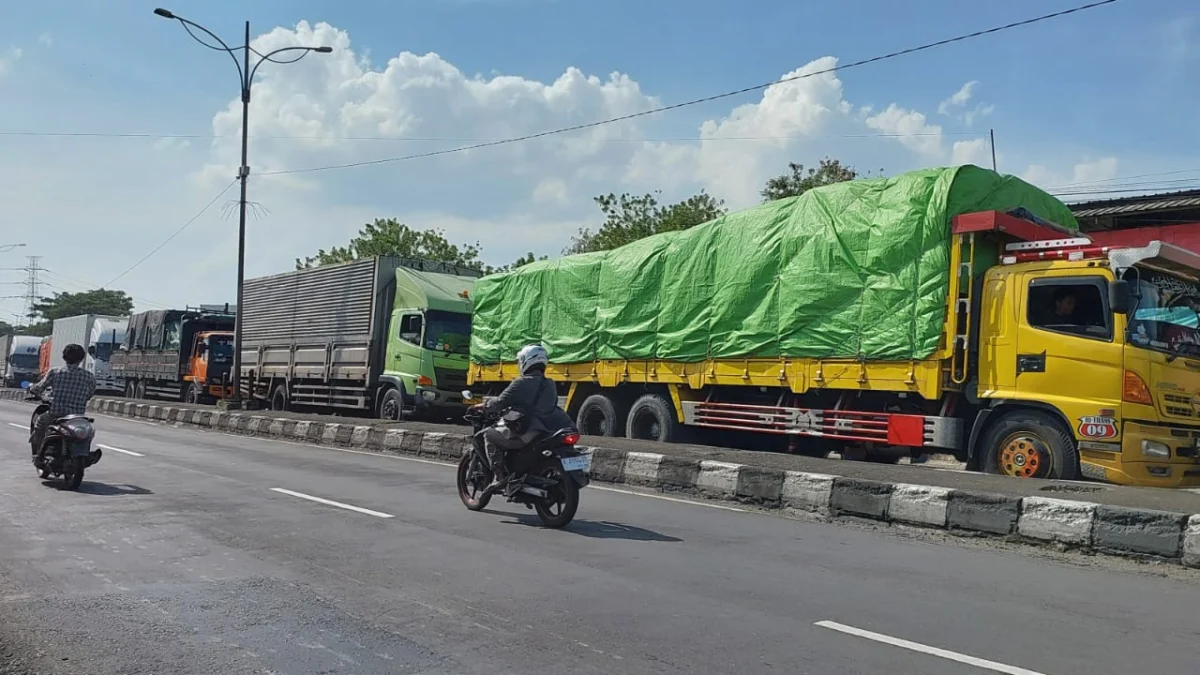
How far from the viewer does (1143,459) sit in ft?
32.8

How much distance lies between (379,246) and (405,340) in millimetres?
31688

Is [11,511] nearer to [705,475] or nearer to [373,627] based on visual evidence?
[373,627]

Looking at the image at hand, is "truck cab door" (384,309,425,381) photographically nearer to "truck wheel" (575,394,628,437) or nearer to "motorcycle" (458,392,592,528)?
"truck wheel" (575,394,628,437)

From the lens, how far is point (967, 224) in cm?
1142

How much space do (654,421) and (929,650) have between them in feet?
36.4

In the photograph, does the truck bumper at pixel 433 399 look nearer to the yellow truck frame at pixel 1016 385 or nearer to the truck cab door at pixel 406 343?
the truck cab door at pixel 406 343

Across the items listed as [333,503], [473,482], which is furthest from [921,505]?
[333,503]

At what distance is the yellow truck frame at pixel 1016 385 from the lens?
397 inches

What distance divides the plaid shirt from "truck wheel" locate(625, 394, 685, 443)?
8108mm

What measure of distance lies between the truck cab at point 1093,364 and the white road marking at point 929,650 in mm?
6134

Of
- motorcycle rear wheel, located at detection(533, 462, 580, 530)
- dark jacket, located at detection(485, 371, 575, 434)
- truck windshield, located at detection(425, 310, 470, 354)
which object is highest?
truck windshield, located at detection(425, 310, 470, 354)

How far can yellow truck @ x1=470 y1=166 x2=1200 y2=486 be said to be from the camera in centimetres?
1026

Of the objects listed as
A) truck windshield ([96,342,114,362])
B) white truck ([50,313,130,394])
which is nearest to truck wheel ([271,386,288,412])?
white truck ([50,313,130,394])

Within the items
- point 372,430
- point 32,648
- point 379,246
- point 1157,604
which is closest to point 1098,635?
point 1157,604
